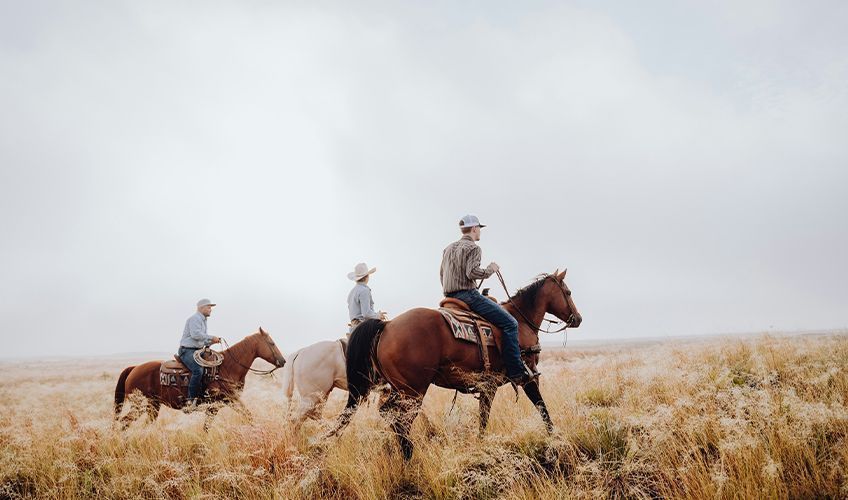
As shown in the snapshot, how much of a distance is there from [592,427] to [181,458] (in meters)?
5.64

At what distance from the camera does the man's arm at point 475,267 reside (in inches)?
237

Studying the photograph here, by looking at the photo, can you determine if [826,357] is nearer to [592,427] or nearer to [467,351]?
[592,427]

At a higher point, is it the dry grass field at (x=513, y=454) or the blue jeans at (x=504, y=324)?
the blue jeans at (x=504, y=324)

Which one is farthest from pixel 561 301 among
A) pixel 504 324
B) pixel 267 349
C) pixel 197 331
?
pixel 197 331

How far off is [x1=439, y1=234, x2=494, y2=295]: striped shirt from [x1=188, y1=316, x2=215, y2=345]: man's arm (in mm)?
6285

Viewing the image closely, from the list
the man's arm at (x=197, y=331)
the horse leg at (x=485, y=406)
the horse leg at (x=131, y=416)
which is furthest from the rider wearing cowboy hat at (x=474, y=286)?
the horse leg at (x=131, y=416)

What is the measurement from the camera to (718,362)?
9.24 meters

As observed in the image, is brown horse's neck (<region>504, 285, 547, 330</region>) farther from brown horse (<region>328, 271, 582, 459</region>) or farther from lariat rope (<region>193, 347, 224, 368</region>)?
lariat rope (<region>193, 347, 224, 368</region>)

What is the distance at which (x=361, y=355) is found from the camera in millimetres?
5707

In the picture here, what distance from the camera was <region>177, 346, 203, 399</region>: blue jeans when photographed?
9.26 m

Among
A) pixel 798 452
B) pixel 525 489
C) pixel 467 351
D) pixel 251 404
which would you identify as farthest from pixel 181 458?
pixel 798 452

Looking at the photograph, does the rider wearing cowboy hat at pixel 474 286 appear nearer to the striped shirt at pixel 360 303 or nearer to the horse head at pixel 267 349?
the striped shirt at pixel 360 303

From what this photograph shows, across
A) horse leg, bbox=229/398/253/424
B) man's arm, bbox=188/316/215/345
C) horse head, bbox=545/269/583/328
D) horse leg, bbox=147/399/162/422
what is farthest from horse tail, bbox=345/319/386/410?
horse leg, bbox=147/399/162/422

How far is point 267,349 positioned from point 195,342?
5.15 feet
